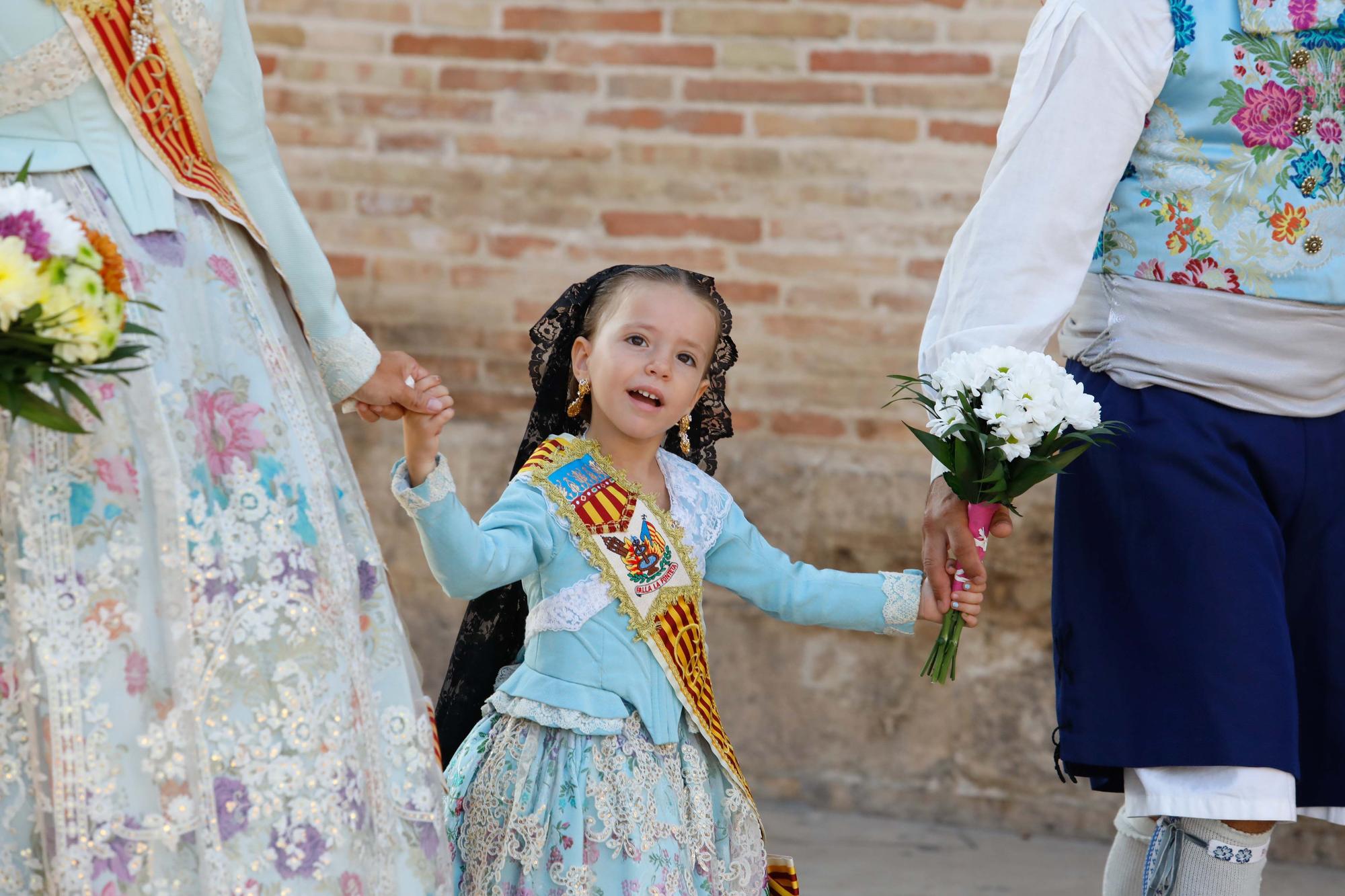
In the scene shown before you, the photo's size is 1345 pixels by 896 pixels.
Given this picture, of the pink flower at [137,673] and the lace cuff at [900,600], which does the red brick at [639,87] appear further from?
the pink flower at [137,673]

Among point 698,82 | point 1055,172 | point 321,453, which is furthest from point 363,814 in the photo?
point 698,82

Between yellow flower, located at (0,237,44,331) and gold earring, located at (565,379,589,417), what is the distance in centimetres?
126

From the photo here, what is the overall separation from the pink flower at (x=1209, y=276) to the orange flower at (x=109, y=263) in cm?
161

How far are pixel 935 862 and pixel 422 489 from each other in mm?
2435

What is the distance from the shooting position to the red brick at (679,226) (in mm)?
4617

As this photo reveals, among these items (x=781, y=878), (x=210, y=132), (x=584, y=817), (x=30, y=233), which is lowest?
(x=781, y=878)

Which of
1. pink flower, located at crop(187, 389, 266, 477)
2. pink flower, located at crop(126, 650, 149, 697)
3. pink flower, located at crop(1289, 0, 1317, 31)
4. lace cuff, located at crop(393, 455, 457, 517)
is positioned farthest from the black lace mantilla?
pink flower, located at crop(1289, 0, 1317, 31)

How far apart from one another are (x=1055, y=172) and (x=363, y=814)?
4.76 feet

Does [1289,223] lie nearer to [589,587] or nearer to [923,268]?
[589,587]

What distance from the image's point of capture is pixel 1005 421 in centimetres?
250

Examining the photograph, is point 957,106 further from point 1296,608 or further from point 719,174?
point 1296,608

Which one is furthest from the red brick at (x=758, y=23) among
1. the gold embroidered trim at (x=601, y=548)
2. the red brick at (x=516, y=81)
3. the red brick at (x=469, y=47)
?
the gold embroidered trim at (x=601, y=548)

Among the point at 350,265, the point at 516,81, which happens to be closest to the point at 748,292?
the point at 516,81

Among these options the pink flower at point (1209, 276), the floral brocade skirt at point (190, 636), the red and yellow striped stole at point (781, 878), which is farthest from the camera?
the red and yellow striped stole at point (781, 878)
